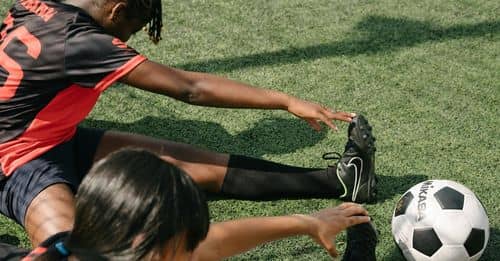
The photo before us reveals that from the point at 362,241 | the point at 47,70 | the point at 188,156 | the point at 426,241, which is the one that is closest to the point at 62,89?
the point at 47,70

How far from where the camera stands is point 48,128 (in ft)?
11.2

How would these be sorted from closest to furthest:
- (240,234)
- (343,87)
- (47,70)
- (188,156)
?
(240,234), (47,70), (188,156), (343,87)

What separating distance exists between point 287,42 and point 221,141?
1355mm

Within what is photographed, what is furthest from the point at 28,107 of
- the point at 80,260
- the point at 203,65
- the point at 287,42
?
the point at 287,42

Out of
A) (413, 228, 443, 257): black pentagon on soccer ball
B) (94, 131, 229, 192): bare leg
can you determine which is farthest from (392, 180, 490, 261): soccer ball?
(94, 131, 229, 192): bare leg

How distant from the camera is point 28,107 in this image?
3.33m

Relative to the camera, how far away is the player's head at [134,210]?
1.80 metres

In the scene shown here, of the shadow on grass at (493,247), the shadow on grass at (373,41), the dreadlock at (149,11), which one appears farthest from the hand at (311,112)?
the shadow on grass at (373,41)

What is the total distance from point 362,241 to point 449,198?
1.39 feet

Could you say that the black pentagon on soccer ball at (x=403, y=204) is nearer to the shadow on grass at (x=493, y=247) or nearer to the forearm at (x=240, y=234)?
the shadow on grass at (x=493, y=247)

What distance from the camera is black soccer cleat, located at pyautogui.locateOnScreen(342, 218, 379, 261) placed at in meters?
3.36

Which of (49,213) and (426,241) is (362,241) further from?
(49,213)

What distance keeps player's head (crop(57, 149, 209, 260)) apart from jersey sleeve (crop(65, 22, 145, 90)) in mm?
1368

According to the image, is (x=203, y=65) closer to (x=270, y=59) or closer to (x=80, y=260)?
(x=270, y=59)
